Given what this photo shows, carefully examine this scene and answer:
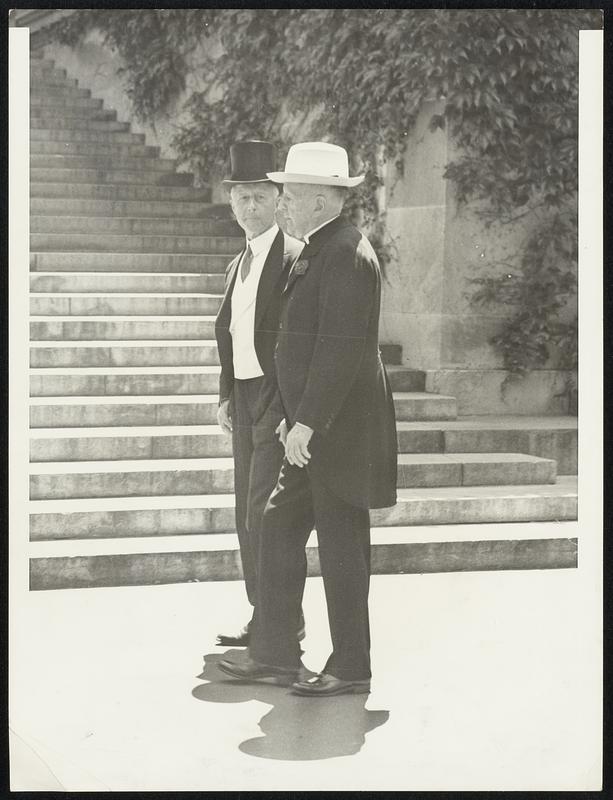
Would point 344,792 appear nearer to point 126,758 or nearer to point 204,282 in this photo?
point 126,758

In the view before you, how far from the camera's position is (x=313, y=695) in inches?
228

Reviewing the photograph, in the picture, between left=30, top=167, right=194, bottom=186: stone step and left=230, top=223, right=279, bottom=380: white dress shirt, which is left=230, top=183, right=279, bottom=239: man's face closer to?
left=230, top=223, right=279, bottom=380: white dress shirt

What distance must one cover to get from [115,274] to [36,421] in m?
0.80

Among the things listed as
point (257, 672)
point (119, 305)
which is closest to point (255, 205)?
point (119, 305)

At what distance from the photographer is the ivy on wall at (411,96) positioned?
6133 millimetres

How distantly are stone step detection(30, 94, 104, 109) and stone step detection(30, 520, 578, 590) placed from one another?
1953 mm

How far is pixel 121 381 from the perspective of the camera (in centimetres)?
715

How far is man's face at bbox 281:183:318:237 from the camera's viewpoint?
5.75 meters

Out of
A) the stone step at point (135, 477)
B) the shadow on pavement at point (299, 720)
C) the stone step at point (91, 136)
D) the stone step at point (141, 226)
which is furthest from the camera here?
the stone step at point (135, 477)

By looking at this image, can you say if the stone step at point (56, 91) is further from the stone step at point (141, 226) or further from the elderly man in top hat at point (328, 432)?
the elderly man in top hat at point (328, 432)

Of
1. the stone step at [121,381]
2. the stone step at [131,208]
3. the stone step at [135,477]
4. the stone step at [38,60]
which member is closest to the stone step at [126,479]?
the stone step at [135,477]

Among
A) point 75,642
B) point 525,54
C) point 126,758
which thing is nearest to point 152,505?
point 75,642

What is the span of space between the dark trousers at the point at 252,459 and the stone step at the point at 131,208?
32.3 inches

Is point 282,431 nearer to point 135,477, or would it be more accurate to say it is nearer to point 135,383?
point 135,477
